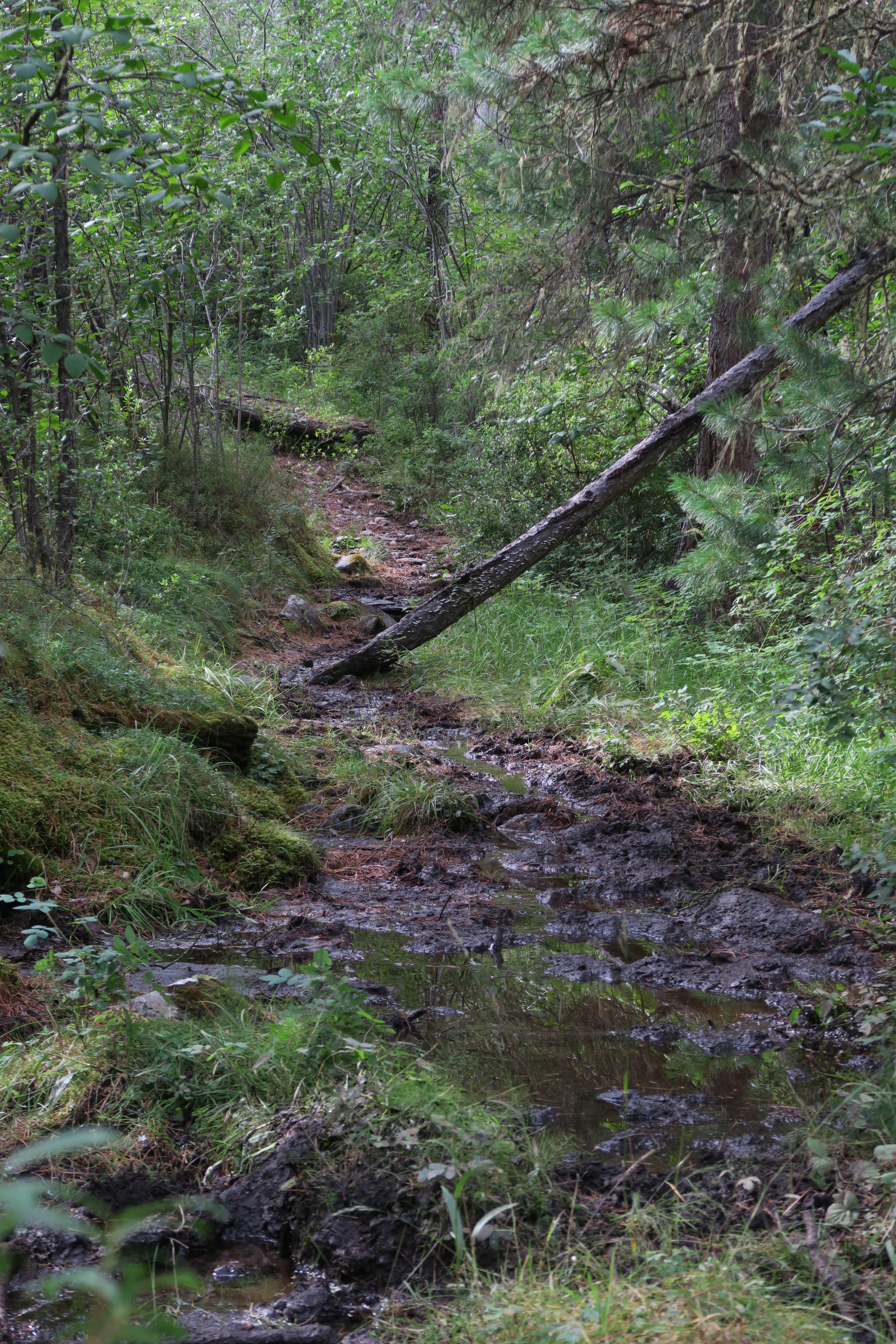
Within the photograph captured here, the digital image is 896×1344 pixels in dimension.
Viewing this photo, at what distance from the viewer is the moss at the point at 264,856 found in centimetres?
449

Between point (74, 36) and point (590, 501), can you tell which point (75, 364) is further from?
point (590, 501)

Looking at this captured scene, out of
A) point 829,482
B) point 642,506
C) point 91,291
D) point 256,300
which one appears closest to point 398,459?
point 256,300

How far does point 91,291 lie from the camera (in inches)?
288

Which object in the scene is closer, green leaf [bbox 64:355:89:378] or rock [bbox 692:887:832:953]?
green leaf [bbox 64:355:89:378]

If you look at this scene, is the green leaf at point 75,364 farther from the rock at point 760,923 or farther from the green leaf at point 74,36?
the rock at point 760,923

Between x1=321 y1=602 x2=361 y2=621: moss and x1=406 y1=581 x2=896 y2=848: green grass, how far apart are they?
1440 millimetres

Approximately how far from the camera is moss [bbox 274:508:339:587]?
435 inches

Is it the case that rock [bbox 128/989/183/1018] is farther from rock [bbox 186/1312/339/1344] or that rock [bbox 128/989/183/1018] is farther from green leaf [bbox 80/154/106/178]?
green leaf [bbox 80/154/106/178]

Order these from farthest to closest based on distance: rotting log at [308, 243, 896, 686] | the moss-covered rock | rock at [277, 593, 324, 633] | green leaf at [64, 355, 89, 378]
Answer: rock at [277, 593, 324, 633] → rotting log at [308, 243, 896, 686] → the moss-covered rock → green leaf at [64, 355, 89, 378]

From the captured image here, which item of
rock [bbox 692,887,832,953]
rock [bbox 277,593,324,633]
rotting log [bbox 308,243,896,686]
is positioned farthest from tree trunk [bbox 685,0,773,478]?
rock [bbox 277,593,324,633]

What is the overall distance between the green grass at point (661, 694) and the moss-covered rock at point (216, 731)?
2.38 m

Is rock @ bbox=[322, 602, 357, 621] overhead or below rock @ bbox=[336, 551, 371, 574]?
below

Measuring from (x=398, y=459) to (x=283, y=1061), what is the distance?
1521 centimetres

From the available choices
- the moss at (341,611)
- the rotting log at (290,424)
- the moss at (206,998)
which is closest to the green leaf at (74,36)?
the moss at (206,998)
